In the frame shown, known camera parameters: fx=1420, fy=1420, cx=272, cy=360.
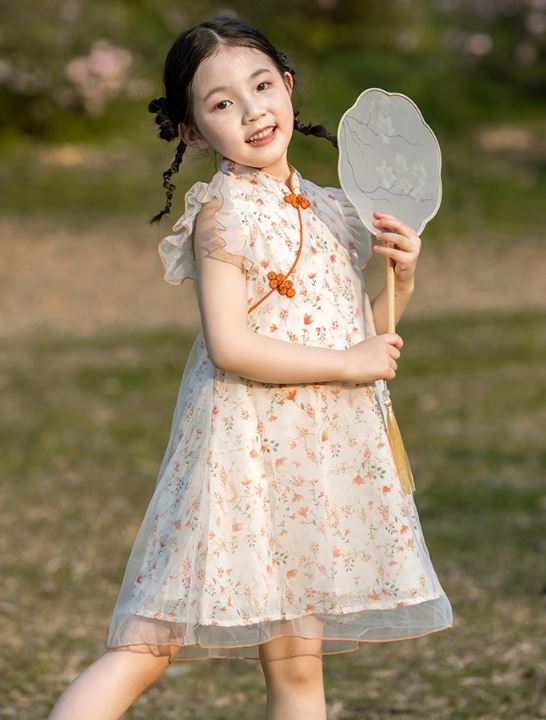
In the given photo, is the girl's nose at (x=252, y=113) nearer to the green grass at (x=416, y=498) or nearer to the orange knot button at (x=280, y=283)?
the orange knot button at (x=280, y=283)

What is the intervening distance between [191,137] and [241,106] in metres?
0.14

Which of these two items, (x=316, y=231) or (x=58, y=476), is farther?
(x=58, y=476)

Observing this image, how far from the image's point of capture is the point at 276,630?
2.42 m

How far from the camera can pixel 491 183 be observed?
14.6 meters

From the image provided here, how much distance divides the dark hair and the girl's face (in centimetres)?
2

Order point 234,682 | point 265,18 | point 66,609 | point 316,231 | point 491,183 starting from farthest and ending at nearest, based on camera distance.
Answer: point 265,18 < point 491,183 < point 66,609 < point 234,682 < point 316,231

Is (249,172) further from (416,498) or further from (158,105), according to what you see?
(416,498)

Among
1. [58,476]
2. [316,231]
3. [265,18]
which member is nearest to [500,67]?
[265,18]

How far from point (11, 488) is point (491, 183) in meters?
9.88

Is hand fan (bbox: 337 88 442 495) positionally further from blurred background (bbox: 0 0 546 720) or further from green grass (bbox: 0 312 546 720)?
green grass (bbox: 0 312 546 720)

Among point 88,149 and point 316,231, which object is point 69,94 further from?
point 316,231

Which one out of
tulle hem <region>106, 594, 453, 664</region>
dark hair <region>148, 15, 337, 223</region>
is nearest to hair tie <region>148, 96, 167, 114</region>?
dark hair <region>148, 15, 337, 223</region>

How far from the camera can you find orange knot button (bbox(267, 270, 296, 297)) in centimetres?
241

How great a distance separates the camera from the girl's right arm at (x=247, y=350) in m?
2.33
